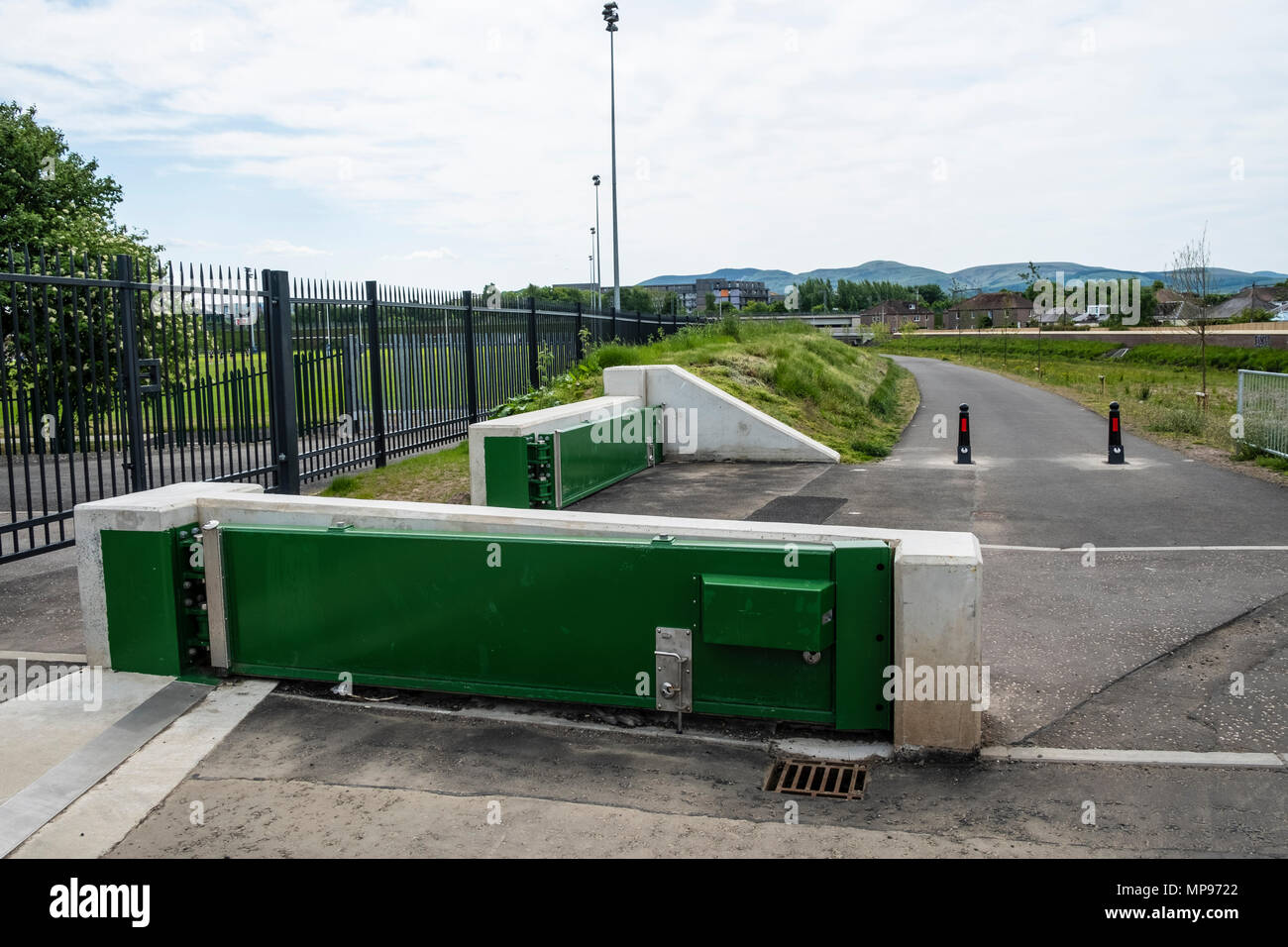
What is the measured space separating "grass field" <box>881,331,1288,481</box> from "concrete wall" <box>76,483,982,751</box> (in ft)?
42.0

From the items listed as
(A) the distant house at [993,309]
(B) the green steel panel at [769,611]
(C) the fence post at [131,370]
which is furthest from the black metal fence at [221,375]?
(A) the distant house at [993,309]

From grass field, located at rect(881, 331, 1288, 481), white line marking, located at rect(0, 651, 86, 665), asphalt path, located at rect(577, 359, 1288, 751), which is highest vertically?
grass field, located at rect(881, 331, 1288, 481)

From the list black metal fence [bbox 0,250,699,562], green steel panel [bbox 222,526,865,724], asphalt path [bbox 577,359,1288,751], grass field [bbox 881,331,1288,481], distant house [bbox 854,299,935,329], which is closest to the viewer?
green steel panel [bbox 222,526,865,724]

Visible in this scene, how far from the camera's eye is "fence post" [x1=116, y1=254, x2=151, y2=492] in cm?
995

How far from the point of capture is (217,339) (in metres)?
11.4

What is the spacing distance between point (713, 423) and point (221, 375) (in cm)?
810

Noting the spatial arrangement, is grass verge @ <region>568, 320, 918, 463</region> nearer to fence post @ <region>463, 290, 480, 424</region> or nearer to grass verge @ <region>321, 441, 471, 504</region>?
fence post @ <region>463, 290, 480, 424</region>

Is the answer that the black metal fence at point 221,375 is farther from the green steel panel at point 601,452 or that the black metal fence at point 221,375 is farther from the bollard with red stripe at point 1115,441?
the bollard with red stripe at point 1115,441

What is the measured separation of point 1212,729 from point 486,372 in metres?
14.2

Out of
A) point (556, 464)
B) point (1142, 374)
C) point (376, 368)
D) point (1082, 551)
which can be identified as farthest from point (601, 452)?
point (1142, 374)

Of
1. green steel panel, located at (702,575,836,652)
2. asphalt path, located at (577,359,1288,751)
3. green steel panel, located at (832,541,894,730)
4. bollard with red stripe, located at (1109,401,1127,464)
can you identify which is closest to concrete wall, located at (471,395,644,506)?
asphalt path, located at (577,359,1288,751)

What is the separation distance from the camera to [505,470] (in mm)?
12188
